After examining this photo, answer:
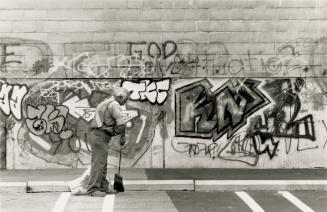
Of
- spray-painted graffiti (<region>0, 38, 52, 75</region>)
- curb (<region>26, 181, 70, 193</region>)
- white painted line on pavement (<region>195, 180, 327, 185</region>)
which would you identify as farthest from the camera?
spray-painted graffiti (<region>0, 38, 52, 75</region>)

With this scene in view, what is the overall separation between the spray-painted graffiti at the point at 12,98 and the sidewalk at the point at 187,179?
1.22m

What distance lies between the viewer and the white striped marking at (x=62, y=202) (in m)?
9.77

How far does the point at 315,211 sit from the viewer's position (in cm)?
952

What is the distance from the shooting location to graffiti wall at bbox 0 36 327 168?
13.5 metres

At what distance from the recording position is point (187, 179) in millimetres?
11984

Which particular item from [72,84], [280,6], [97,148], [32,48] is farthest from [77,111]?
[280,6]

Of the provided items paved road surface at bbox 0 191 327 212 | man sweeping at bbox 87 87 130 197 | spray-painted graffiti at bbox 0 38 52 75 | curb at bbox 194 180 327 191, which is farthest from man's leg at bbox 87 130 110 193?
spray-painted graffiti at bbox 0 38 52 75

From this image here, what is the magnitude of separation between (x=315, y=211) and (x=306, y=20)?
517 cm

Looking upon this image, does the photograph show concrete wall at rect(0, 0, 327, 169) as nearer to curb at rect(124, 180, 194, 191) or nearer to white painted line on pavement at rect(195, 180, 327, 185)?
white painted line on pavement at rect(195, 180, 327, 185)

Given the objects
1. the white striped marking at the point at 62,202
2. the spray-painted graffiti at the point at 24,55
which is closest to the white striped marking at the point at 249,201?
the white striped marking at the point at 62,202

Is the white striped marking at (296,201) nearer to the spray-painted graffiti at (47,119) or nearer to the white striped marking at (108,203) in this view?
the white striped marking at (108,203)

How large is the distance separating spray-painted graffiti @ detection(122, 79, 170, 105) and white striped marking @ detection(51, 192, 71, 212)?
10.2 feet

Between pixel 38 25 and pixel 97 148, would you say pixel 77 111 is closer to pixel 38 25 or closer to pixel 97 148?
pixel 38 25

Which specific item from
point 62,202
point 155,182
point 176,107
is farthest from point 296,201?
point 176,107
